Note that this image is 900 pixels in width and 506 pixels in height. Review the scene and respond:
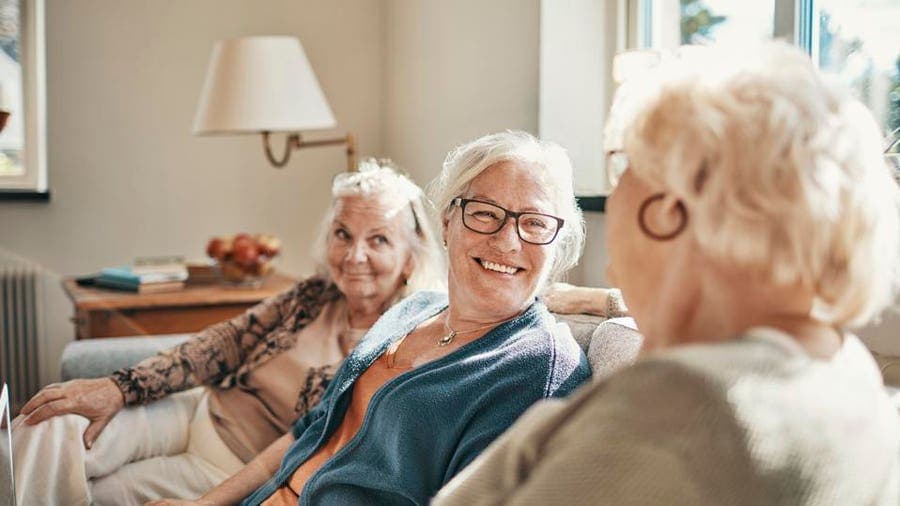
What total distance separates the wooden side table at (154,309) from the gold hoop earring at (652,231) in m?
2.22

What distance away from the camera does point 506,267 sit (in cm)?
154

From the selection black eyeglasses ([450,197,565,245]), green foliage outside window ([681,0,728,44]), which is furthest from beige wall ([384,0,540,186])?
black eyeglasses ([450,197,565,245])

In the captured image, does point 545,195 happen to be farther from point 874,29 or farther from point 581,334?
point 874,29

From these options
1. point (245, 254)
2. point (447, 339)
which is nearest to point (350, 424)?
point (447, 339)

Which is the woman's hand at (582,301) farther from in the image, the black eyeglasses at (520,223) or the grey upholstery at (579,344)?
the black eyeglasses at (520,223)

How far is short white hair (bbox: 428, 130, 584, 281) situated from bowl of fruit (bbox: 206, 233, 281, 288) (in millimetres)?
1587

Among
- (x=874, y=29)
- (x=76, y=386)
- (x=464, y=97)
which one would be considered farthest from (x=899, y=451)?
(x=464, y=97)

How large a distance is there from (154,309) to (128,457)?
0.97 meters

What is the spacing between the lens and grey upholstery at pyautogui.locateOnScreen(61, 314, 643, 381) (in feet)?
4.65

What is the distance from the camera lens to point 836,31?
193 centimetres

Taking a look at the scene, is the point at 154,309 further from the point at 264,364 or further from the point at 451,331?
the point at 451,331

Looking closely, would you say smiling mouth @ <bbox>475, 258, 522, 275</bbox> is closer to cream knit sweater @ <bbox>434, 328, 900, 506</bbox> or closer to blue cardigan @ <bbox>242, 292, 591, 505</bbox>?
blue cardigan @ <bbox>242, 292, 591, 505</bbox>

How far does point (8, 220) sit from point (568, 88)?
227 centimetres

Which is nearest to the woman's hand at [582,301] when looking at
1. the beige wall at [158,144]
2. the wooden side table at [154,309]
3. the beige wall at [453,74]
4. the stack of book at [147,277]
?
the beige wall at [453,74]
